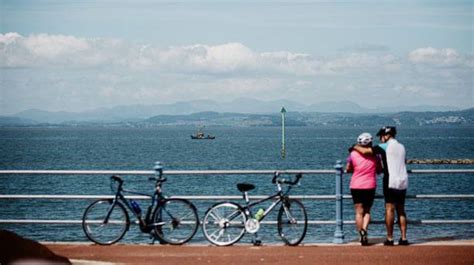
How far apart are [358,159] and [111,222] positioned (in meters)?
4.10

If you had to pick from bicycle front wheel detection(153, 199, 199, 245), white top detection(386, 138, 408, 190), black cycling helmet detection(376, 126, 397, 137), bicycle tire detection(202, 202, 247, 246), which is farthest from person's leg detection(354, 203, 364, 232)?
bicycle front wheel detection(153, 199, 199, 245)

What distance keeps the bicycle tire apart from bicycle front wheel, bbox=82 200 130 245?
1.33 meters

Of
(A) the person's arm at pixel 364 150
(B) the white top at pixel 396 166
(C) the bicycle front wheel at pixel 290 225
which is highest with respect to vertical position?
(A) the person's arm at pixel 364 150

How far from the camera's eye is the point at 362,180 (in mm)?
12672

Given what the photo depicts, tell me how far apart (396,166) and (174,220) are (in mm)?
3648

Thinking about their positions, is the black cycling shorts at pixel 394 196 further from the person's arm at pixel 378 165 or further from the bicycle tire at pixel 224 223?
the bicycle tire at pixel 224 223

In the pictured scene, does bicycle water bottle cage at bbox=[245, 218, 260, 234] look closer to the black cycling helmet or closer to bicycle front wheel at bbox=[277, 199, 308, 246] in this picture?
bicycle front wheel at bbox=[277, 199, 308, 246]

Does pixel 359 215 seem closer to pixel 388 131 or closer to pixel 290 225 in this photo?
pixel 290 225

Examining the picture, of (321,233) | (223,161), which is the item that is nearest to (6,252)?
(321,233)

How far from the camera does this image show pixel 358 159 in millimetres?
12719

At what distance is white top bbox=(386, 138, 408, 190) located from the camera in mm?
12562

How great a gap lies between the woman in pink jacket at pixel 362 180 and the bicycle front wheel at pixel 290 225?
89 cm

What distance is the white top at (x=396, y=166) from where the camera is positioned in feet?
41.2

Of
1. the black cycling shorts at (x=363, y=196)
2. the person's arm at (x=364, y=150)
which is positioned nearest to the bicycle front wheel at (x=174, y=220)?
the black cycling shorts at (x=363, y=196)
